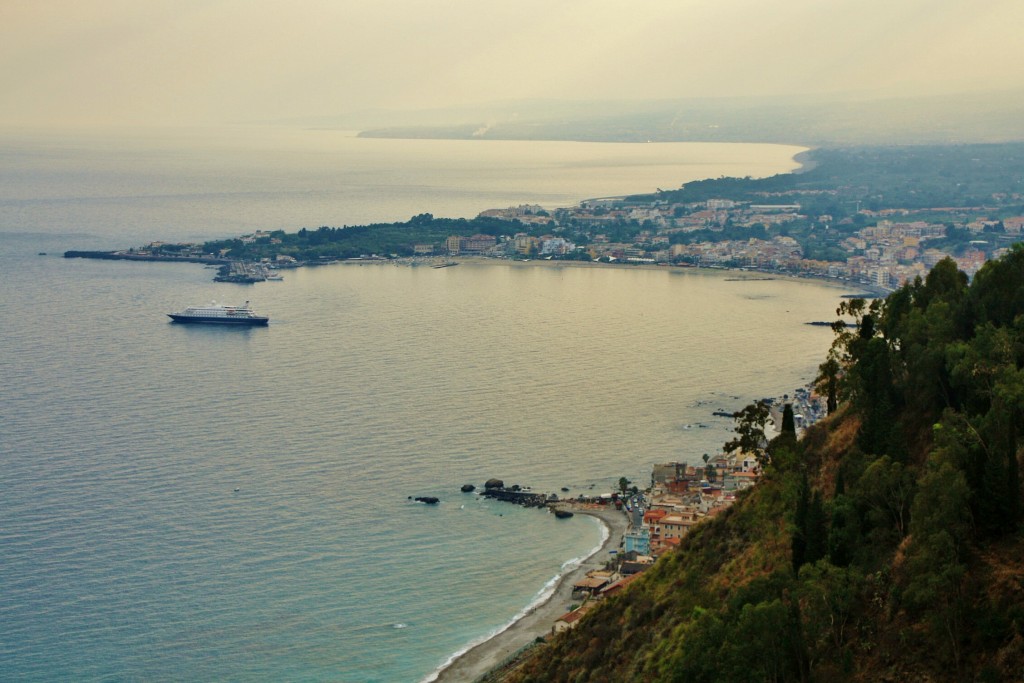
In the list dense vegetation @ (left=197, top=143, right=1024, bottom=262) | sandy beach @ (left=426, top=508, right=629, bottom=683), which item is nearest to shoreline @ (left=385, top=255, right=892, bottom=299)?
dense vegetation @ (left=197, top=143, right=1024, bottom=262)

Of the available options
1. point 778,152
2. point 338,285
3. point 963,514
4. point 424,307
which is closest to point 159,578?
point 963,514

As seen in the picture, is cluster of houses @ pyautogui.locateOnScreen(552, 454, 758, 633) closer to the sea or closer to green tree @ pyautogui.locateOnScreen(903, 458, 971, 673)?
the sea

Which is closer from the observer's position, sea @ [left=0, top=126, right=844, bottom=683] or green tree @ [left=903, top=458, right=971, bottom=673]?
green tree @ [left=903, top=458, right=971, bottom=673]

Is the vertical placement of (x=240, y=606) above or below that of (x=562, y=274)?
below

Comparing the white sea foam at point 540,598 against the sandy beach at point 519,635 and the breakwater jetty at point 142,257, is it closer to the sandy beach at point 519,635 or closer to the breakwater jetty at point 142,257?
the sandy beach at point 519,635

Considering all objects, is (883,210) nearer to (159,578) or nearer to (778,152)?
(159,578)

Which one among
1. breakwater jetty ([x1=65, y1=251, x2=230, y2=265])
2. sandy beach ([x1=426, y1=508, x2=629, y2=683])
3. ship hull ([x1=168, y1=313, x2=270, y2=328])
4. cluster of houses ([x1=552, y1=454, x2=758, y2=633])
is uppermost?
breakwater jetty ([x1=65, y1=251, x2=230, y2=265])

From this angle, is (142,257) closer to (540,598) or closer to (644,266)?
(644,266)
